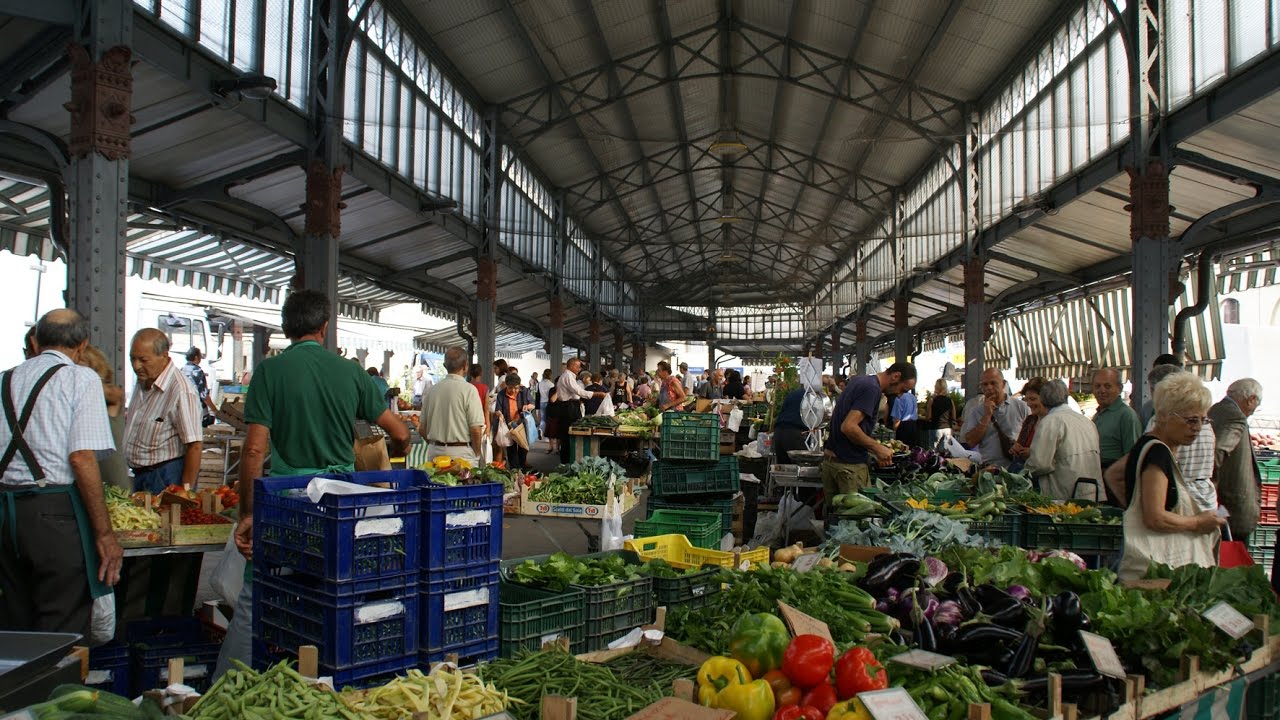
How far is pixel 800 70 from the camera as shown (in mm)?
18453

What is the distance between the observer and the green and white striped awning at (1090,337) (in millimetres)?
14904

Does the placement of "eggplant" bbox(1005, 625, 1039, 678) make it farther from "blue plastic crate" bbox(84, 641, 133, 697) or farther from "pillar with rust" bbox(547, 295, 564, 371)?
"pillar with rust" bbox(547, 295, 564, 371)

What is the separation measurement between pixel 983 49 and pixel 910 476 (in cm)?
1046

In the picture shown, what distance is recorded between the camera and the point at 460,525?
10.8 ft

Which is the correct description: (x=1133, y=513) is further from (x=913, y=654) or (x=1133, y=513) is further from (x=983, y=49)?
(x=983, y=49)

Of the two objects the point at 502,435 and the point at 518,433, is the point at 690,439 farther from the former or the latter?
the point at 502,435

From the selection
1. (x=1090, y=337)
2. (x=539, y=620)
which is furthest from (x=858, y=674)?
(x=1090, y=337)

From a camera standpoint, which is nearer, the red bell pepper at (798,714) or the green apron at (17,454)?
the red bell pepper at (798,714)

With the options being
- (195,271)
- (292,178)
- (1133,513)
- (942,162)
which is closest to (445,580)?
(1133,513)

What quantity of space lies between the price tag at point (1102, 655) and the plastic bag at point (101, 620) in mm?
3723

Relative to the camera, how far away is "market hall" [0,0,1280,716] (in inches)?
175

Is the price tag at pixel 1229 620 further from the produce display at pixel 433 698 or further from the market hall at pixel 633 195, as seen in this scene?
the produce display at pixel 433 698

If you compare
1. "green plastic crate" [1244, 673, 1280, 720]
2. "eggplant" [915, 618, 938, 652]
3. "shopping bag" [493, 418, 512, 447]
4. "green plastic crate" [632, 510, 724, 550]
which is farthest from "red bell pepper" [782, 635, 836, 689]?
"shopping bag" [493, 418, 512, 447]

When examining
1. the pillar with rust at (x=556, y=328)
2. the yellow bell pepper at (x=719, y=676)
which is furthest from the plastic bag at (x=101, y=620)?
the pillar with rust at (x=556, y=328)
